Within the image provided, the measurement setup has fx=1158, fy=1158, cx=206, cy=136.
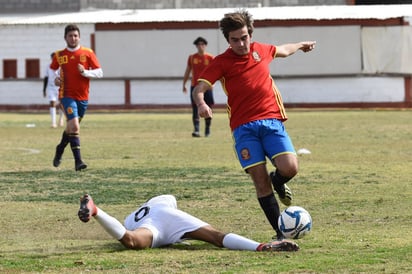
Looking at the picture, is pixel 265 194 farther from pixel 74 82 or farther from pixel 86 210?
pixel 74 82

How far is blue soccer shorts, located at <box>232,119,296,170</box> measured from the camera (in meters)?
10.4

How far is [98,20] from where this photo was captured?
45.3 meters

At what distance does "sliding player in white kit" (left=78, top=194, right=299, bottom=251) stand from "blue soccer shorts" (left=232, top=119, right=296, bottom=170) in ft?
2.63

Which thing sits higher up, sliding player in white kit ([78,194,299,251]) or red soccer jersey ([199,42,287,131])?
red soccer jersey ([199,42,287,131])

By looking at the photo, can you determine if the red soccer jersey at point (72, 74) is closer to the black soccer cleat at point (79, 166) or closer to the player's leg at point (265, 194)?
the black soccer cleat at point (79, 166)

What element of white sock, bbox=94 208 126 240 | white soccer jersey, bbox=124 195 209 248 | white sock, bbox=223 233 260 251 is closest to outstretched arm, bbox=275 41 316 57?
white soccer jersey, bbox=124 195 209 248

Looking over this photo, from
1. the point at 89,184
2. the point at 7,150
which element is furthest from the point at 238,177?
the point at 7,150

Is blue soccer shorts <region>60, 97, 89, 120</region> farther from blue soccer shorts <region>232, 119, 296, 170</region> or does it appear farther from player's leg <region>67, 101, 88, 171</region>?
blue soccer shorts <region>232, 119, 296, 170</region>

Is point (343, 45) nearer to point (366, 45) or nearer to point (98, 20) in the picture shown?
point (366, 45)

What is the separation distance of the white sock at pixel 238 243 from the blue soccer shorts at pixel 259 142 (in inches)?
37.0

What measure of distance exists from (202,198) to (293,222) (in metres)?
4.14

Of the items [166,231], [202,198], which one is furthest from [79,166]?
[166,231]

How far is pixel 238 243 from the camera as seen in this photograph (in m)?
9.57

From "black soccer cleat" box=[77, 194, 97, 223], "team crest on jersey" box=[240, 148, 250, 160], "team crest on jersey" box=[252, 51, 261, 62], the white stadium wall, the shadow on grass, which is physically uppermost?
"team crest on jersey" box=[252, 51, 261, 62]
